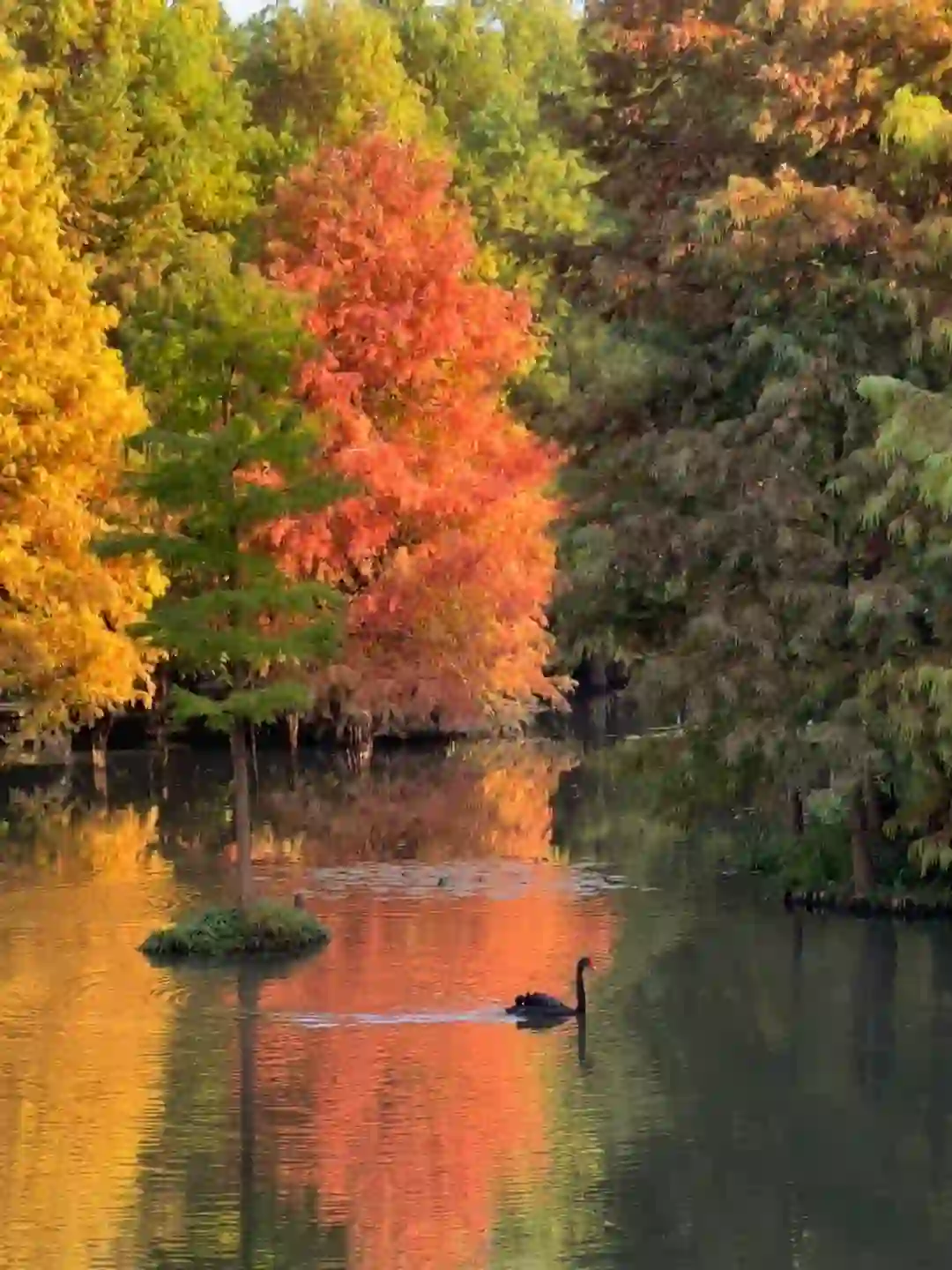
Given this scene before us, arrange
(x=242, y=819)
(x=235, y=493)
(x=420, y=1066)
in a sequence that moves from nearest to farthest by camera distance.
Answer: (x=420, y=1066)
(x=235, y=493)
(x=242, y=819)

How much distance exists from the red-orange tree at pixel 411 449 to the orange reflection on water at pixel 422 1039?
12.4 m

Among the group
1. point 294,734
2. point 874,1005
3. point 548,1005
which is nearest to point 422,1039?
point 548,1005

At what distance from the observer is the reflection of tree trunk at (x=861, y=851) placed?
105ft

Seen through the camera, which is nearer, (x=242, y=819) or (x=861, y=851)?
(x=242, y=819)

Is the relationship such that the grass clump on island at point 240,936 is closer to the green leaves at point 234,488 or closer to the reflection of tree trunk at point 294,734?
the green leaves at point 234,488

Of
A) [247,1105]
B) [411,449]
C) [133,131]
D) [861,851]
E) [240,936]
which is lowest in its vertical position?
[247,1105]

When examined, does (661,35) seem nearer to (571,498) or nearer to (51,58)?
(571,498)

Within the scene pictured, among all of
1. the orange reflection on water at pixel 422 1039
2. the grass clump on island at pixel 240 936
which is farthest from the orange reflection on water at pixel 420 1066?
the grass clump on island at pixel 240 936

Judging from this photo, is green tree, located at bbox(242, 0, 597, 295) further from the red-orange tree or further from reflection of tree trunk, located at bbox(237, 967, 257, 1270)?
reflection of tree trunk, located at bbox(237, 967, 257, 1270)

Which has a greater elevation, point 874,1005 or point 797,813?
point 797,813

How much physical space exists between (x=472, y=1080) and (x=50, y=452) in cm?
2731

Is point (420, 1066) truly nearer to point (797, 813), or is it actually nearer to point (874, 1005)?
point (874, 1005)

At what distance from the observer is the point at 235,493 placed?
3012 centimetres

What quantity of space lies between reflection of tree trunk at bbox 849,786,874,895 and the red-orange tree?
22.1 metres
